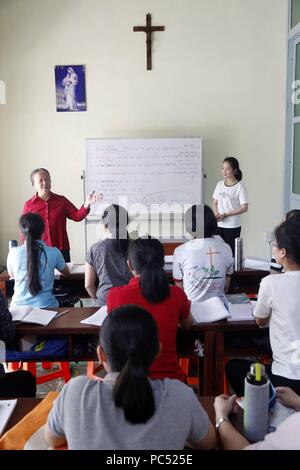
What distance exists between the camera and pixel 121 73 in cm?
550

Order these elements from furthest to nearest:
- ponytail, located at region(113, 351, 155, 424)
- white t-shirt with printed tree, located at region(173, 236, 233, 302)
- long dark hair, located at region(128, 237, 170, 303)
Answer: white t-shirt with printed tree, located at region(173, 236, 233, 302) < long dark hair, located at region(128, 237, 170, 303) < ponytail, located at region(113, 351, 155, 424)

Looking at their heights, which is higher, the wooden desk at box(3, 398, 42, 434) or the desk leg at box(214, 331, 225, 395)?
the wooden desk at box(3, 398, 42, 434)

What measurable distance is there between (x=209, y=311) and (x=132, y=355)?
126cm

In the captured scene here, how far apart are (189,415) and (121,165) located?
14.9 feet

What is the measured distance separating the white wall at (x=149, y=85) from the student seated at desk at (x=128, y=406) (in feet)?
15.0

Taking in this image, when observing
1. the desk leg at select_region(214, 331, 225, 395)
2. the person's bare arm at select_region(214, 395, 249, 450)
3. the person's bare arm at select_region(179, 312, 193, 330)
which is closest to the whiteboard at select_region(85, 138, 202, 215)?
the desk leg at select_region(214, 331, 225, 395)

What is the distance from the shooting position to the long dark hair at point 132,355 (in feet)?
3.70

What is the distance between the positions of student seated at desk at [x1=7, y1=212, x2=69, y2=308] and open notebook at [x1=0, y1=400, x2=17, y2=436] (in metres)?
1.22

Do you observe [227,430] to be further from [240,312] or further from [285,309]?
[240,312]

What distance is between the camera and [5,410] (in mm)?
1550

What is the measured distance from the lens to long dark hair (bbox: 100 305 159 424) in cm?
113

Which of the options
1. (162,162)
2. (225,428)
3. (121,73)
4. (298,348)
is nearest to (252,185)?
(162,162)

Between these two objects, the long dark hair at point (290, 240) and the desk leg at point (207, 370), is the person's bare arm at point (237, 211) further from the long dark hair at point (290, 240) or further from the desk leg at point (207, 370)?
the long dark hair at point (290, 240)

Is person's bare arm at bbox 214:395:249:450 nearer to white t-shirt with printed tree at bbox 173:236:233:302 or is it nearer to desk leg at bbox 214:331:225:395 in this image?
desk leg at bbox 214:331:225:395
